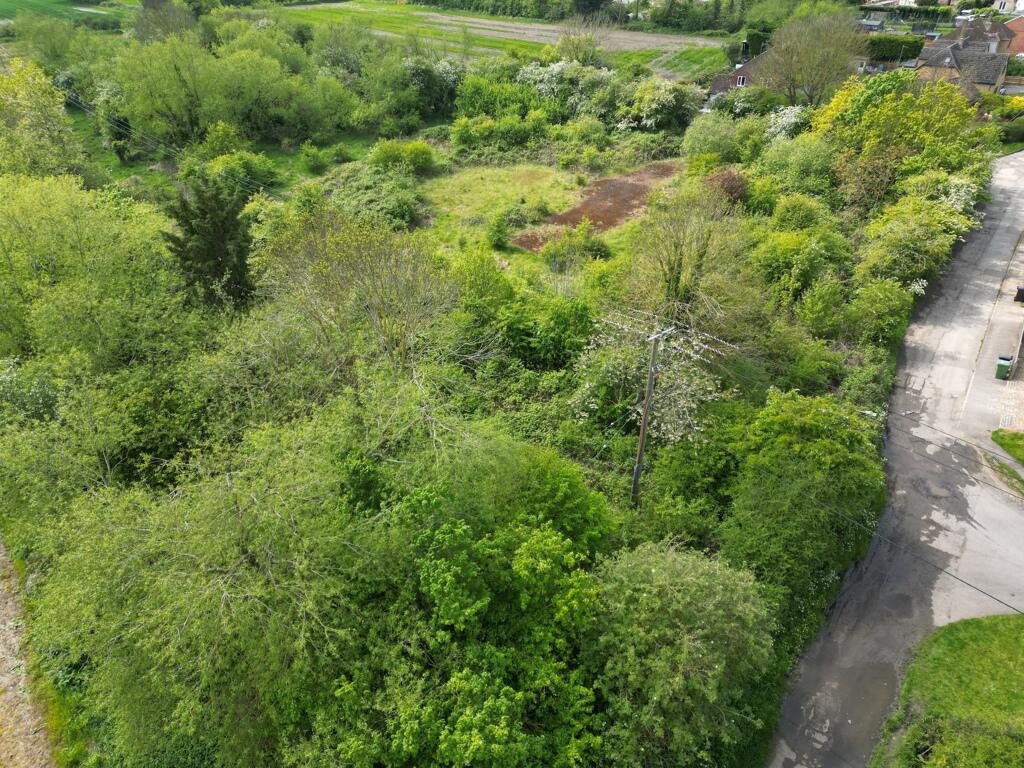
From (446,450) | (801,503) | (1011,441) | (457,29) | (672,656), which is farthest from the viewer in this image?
(457,29)

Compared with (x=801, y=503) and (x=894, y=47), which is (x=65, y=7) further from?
(x=801, y=503)

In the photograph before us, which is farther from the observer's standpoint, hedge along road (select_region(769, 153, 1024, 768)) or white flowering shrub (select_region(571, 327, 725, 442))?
white flowering shrub (select_region(571, 327, 725, 442))

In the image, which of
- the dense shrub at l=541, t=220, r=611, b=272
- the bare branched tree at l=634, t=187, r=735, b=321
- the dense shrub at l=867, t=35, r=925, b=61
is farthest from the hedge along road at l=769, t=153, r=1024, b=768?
the dense shrub at l=867, t=35, r=925, b=61

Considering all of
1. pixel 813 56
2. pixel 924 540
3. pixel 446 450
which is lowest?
pixel 924 540

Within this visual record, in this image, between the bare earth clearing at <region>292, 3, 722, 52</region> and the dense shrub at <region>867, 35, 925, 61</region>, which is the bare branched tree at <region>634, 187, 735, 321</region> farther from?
the dense shrub at <region>867, 35, 925, 61</region>

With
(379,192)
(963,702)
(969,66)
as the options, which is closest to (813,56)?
(969,66)

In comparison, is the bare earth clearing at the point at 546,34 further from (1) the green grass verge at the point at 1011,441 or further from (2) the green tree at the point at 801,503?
(2) the green tree at the point at 801,503
